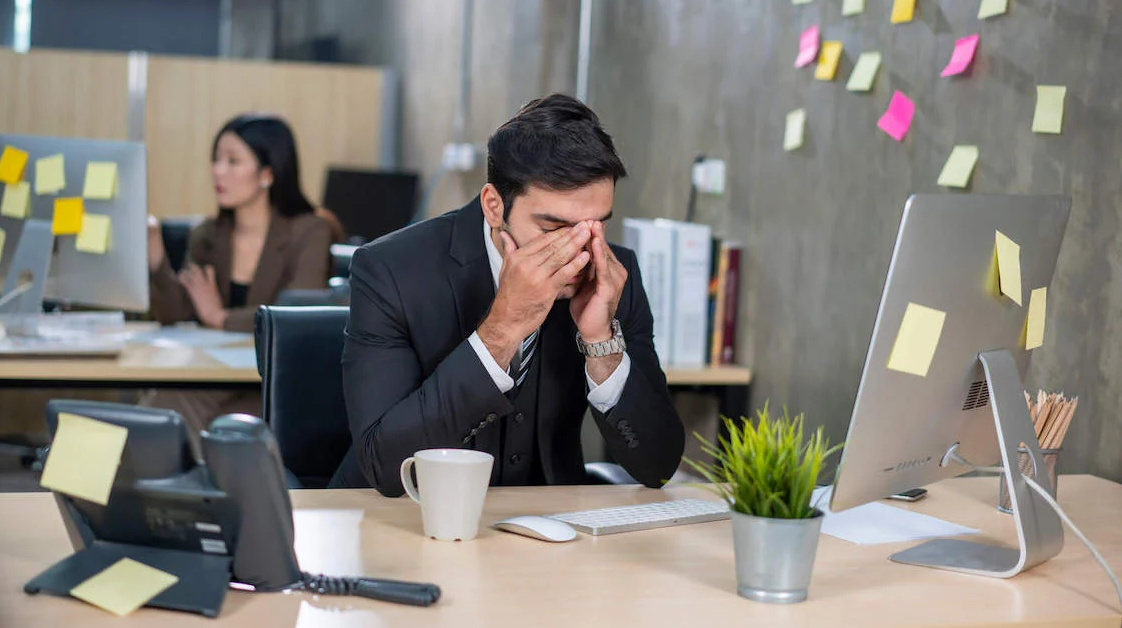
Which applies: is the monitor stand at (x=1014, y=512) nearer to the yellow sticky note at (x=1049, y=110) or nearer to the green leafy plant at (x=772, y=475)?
the green leafy plant at (x=772, y=475)

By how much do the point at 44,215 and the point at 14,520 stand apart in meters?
1.46

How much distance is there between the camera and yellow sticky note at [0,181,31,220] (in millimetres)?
2672

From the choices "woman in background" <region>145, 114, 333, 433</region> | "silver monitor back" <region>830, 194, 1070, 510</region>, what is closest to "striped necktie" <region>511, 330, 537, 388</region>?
"silver monitor back" <region>830, 194, 1070, 510</region>

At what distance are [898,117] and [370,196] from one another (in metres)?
3.48

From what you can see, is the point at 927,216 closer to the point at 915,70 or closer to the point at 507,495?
the point at 507,495

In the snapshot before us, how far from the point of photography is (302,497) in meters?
1.59

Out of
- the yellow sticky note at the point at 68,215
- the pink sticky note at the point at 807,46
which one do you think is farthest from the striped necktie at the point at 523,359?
the yellow sticky note at the point at 68,215

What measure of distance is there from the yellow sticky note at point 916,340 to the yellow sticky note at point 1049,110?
81 cm

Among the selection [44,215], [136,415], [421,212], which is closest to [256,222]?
[44,215]

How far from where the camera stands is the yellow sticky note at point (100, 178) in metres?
2.64

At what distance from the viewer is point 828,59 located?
2635 millimetres

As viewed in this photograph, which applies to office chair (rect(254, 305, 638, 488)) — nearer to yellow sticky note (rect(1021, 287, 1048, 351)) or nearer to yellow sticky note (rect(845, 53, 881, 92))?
yellow sticky note (rect(1021, 287, 1048, 351))

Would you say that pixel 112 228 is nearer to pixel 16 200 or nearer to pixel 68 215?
pixel 68 215

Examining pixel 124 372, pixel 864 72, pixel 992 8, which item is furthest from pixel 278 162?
pixel 992 8
